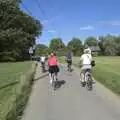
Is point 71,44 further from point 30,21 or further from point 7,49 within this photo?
point 7,49

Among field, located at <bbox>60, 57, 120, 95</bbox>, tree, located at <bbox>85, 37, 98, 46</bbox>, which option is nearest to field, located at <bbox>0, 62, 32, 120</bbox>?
field, located at <bbox>60, 57, 120, 95</bbox>

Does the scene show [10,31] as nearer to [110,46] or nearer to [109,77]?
[109,77]

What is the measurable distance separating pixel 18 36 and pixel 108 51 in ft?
323

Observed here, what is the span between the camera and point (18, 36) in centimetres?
8381

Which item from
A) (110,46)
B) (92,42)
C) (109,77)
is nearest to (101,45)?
(92,42)

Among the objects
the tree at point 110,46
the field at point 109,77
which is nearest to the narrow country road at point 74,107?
the field at point 109,77

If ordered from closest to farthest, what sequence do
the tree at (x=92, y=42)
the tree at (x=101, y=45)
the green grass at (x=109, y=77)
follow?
the green grass at (x=109, y=77), the tree at (x=101, y=45), the tree at (x=92, y=42)

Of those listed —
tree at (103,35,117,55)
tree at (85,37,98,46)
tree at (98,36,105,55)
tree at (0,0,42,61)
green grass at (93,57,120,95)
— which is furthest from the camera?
tree at (85,37,98,46)

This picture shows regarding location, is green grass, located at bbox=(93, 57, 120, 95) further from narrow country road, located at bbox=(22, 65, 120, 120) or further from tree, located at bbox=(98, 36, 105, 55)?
tree, located at bbox=(98, 36, 105, 55)

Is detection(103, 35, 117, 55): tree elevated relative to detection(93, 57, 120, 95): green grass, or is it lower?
elevated

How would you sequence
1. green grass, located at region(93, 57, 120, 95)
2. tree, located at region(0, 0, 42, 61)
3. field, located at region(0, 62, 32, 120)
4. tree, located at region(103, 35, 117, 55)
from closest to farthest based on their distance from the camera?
1. field, located at region(0, 62, 32, 120)
2. green grass, located at region(93, 57, 120, 95)
3. tree, located at region(0, 0, 42, 61)
4. tree, located at region(103, 35, 117, 55)

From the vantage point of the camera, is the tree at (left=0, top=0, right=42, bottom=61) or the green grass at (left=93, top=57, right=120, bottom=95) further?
the tree at (left=0, top=0, right=42, bottom=61)

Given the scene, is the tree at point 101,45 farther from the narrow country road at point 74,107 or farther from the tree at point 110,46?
the narrow country road at point 74,107

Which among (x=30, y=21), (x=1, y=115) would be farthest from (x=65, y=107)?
(x=30, y=21)
